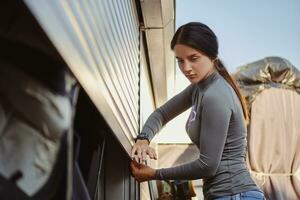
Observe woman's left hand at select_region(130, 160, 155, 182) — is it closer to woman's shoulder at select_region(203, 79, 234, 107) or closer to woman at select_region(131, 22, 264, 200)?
woman at select_region(131, 22, 264, 200)

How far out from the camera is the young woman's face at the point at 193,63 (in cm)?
179

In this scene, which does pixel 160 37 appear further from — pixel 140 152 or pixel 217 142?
pixel 217 142

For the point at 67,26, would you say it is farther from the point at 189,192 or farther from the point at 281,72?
the point at 281,72

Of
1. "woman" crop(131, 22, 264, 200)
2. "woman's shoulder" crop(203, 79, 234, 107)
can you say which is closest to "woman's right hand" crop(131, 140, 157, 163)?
"woman" crop(131, 22, 264, 200)

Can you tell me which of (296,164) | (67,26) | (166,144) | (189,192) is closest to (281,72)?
(296,164)

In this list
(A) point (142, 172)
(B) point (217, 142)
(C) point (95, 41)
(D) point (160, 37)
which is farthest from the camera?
(D) point (160, 37)

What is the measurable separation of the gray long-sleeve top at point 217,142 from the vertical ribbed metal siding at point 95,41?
312 millimetres

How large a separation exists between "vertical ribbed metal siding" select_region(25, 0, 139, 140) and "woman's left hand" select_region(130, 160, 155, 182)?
0.17 metres

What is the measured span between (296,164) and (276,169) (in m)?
0.20

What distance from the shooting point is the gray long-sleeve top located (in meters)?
1.66

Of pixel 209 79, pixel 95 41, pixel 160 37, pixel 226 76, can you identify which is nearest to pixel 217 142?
pixel 209 79

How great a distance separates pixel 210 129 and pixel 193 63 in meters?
0.31

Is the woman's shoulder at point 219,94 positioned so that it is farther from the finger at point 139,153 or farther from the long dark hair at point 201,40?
the finger at point 139,153

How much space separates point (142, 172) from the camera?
1771 millimetres
